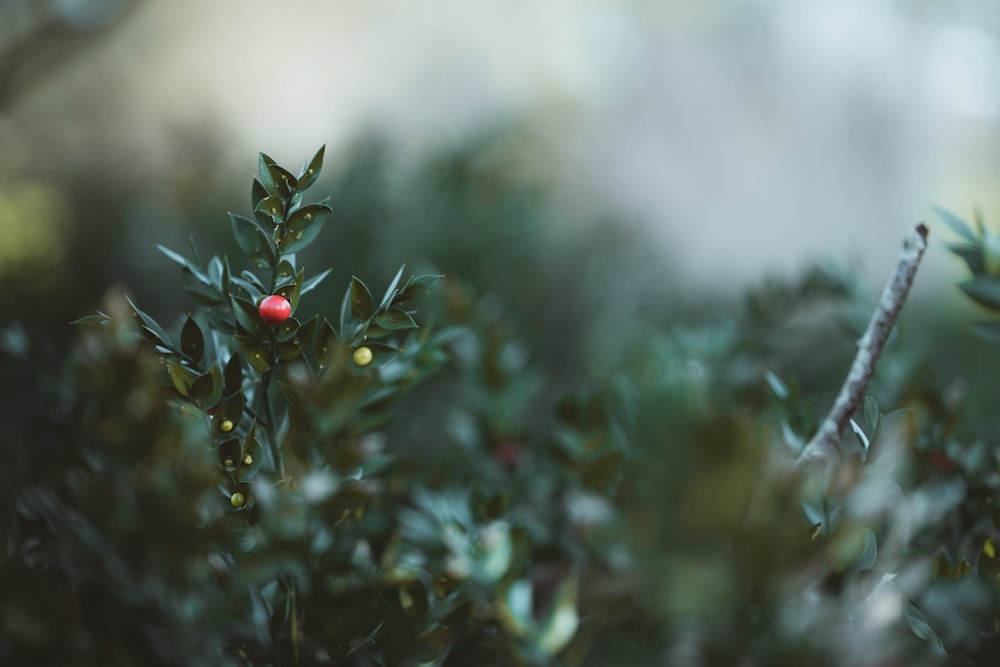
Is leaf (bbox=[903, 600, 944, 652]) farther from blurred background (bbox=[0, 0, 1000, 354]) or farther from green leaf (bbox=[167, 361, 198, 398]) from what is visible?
blurred background (bbox=[0, 0, 1000, 354])

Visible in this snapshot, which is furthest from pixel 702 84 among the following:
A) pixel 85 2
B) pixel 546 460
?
pixel 546 460

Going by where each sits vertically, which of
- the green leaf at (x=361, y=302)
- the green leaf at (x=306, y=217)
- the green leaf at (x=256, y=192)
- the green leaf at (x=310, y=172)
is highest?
the green leaf at (x=310, y=172)

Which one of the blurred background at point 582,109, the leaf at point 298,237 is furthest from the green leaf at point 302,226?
the blurred background at point 582,109

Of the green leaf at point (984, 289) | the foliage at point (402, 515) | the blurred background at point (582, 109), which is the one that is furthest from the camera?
the blurred background at point (582, 109)

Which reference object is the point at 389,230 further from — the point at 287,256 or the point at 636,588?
the point at 636,588

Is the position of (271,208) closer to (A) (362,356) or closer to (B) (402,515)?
(A) (362,356)

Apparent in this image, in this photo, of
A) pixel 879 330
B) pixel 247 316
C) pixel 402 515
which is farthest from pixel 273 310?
pixel 879 330

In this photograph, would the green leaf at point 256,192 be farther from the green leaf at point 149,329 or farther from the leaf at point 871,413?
the leaf at point 871,413
